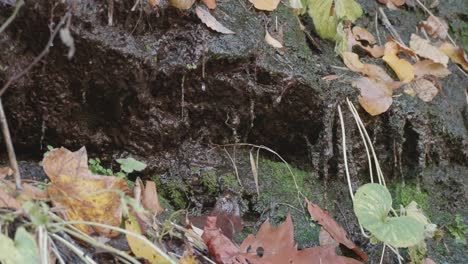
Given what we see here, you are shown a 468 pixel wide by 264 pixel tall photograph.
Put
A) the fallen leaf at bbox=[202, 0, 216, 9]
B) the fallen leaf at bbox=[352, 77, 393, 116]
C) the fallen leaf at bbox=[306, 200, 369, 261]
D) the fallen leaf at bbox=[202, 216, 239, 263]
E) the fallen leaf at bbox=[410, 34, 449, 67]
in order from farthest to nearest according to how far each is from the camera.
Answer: the fallen leaf at bbox=[410, 34, 449, 67], the fallen leaf at bbox=[352, 77, 393, 116], the fallen leaf at bbox=[202, 0, 216, 9], the fallen leaf at bbox=[306, 200, 369, 261], the fallen leaf at bbox=[202, 216, 239, 263]

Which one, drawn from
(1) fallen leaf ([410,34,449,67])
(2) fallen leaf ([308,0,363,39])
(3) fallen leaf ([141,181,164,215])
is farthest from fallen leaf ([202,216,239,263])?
(1) fallen leaf ([410,34,449,67])

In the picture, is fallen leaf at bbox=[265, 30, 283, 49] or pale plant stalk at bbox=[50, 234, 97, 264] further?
fallen leaf at bbox=[265, 30, 283, 49]

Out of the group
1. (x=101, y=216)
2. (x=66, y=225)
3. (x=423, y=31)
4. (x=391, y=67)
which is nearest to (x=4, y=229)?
(x=66, y=225)

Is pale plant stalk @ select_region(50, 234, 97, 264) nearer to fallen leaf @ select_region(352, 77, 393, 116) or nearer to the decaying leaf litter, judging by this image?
the decaying leaf litter

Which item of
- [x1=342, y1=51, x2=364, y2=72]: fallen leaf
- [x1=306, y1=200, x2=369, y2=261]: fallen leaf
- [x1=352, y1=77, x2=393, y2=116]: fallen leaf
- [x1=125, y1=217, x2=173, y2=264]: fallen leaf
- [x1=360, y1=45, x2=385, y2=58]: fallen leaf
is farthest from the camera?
[x1=360, y1=45, x2=385, y2=58]: fallen leaf

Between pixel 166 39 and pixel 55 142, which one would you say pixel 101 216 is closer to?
pixel 55 142

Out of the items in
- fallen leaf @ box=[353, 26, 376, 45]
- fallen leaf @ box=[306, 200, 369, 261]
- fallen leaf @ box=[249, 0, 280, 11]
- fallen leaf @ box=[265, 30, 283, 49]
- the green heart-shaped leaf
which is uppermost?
fallen leaf @ box=[249, 0, 280, 11]

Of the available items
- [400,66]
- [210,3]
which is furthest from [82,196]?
[400,66]

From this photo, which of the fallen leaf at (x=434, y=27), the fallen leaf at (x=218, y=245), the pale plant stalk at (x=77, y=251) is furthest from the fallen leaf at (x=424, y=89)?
the pale plant stalk at (x=77, y=251)
